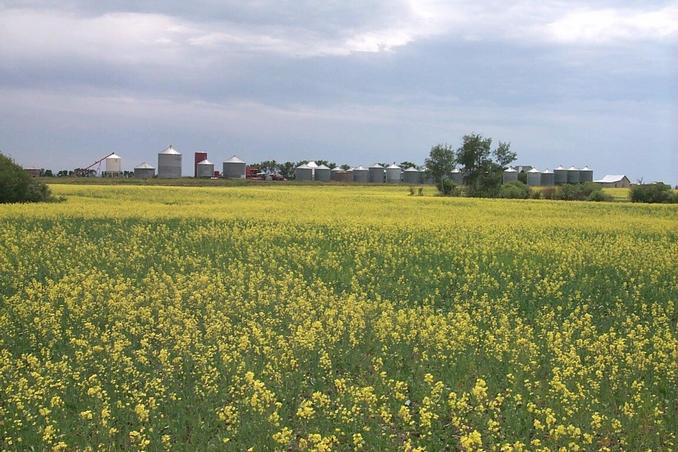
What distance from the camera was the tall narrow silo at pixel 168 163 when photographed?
88.8 meters

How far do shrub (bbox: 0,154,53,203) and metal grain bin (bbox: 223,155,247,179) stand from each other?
62425 mm

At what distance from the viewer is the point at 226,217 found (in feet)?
80.7

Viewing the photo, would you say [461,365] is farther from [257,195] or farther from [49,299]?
[257,195]

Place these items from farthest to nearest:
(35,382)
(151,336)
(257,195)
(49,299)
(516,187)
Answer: (516,187), (257,195), (49,299), (151,336), (35,382)

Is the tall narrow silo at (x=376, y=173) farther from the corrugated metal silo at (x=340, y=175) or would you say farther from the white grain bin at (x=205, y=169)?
the white grain bin at (x=205, y=169)

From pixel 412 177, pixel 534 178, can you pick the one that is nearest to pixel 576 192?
pixel 534 178

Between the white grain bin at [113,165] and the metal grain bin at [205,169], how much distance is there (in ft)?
40.1

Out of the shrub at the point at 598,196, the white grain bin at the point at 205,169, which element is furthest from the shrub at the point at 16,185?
the white grain bin at the point at 205,169

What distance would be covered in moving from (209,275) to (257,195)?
1177 inches

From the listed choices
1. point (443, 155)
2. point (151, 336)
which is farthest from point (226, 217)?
point (443, 155)

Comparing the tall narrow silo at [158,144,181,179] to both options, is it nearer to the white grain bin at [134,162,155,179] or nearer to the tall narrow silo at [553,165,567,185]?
the white grain bin at [134,162,155,179]

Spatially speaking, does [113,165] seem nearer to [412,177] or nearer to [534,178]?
[412,177]

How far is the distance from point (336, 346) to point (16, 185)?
29.0 metres

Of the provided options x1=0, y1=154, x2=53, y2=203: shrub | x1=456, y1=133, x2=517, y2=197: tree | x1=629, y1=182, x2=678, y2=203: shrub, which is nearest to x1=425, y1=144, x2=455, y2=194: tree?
x1=456, y1=133, x2=517, y2=197: tree
